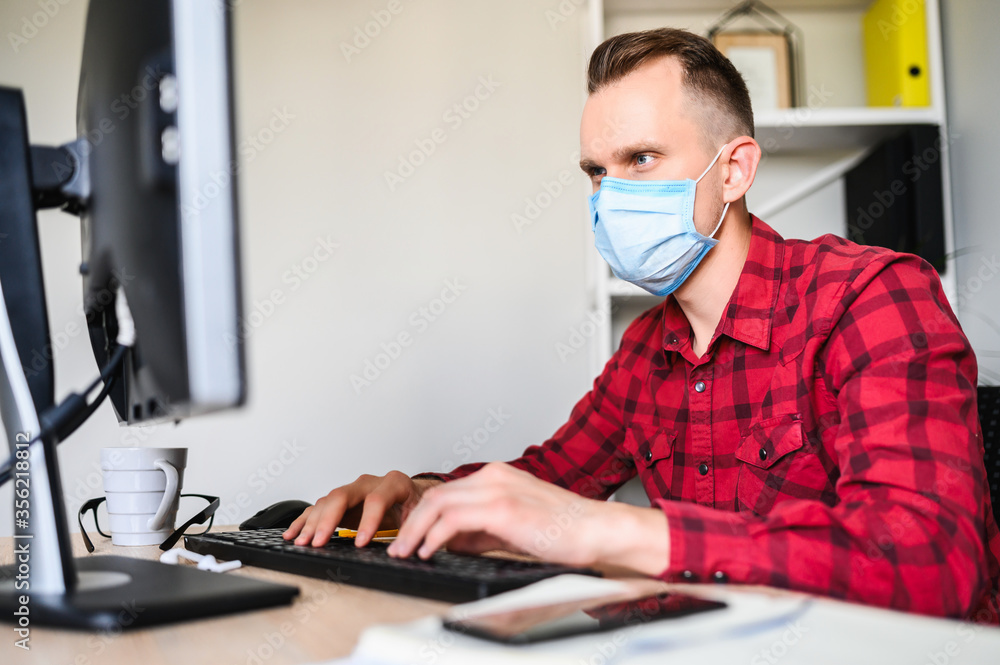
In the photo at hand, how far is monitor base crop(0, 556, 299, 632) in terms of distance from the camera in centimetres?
52

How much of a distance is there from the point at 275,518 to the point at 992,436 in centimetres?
99

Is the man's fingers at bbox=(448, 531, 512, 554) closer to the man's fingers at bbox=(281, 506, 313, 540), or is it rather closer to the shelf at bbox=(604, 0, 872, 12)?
the man's fingers at bbox=(281, 506, 313, 540)

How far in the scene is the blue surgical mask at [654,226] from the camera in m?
1.19

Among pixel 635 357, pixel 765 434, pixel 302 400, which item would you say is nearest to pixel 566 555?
pixel 765 434

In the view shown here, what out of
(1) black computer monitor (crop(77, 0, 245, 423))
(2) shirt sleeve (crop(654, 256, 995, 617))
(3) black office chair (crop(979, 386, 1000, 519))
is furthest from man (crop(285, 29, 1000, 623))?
(1) black computer monitor (crop(77, 0, 245, 423))

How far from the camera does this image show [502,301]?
74.6 inches

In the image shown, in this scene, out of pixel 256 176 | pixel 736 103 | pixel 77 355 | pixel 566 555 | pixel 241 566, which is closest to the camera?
pixel 566 555

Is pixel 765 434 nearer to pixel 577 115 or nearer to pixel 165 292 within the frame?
pixel 165 292

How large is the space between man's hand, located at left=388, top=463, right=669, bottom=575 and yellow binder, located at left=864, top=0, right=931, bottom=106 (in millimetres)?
1434

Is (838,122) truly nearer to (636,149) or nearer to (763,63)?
(763,63)

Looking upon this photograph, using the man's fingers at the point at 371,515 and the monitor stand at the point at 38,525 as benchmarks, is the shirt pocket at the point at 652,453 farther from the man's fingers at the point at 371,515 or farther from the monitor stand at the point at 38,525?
the monitor stand at the point at 38,525

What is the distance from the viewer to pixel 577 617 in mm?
440

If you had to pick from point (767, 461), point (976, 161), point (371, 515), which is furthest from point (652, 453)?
point (976, 161)

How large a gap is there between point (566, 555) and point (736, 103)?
90 centimetres
